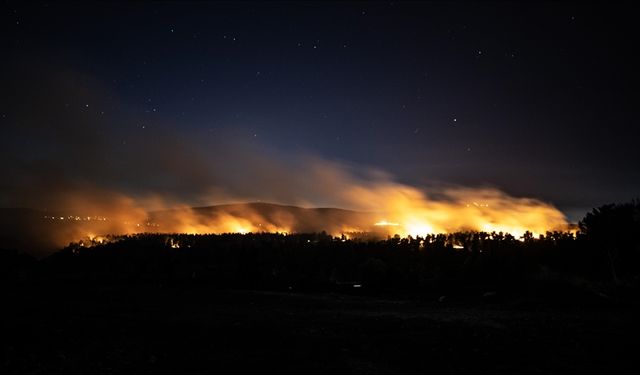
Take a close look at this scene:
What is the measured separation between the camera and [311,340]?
15.9 meters

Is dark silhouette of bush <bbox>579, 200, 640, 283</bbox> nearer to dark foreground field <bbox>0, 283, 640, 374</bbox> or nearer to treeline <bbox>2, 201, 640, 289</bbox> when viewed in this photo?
treeline <bbox>2, 201, 640, 289</bbox>

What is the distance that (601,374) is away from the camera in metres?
10.9

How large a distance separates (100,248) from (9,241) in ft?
243

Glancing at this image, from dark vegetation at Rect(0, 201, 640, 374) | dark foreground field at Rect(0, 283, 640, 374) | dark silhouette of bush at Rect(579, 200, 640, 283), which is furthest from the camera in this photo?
dark silhouette of bush at Rect(579, 200, 640, 283)

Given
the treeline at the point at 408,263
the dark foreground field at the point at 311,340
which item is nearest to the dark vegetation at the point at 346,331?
the dark foreground field at the point at 311,340

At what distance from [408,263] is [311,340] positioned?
53042 millimetres

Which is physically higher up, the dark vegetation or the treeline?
the treeline

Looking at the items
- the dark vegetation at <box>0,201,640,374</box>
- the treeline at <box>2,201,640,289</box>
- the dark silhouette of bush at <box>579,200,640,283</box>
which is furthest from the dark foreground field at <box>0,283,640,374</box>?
the dark silhouette of bush at <box>579,200,640,283</box>

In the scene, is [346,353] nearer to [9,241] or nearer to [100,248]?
[100,248]

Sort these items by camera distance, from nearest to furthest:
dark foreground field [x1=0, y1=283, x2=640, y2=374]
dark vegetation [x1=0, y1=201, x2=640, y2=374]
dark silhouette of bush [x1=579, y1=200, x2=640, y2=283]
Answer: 1. dark foreground field [x1=0, y1=283, x2=640, y2=374]
2. dark vegetation [x1=0, y1=201, x2=640, y2=374]
3. dark silhouette of bush [x1=579, y1=200, x2=640, y2=283]

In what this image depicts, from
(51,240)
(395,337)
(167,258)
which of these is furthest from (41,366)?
(51,240)

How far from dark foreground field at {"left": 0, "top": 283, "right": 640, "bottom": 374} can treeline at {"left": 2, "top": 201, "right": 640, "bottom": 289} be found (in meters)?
20.3

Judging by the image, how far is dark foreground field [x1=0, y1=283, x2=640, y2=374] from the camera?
462 inches

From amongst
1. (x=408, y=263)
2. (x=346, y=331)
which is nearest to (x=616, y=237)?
(x=408, y=263)
